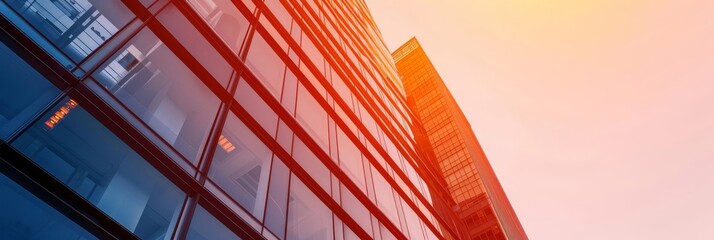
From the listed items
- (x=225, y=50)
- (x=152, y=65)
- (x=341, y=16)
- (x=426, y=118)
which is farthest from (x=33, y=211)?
(x=426, y=118)

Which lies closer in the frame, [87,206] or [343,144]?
[87,206]

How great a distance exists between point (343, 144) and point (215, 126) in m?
7.75

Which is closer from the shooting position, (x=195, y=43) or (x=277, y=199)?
(x=277, y=199)

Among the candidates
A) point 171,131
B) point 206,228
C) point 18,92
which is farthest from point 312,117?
point 18,92

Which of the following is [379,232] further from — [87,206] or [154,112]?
[87,206]

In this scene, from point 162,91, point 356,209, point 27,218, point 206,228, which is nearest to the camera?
point 27,218

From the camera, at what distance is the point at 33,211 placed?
520 cm

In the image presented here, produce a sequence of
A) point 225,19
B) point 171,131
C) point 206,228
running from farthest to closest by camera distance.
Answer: point 225,19, point 171,131, point 206,228

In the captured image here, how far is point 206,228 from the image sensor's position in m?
7.36

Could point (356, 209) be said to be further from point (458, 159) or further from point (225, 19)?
point (458, 159)

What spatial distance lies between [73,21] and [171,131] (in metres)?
2.56

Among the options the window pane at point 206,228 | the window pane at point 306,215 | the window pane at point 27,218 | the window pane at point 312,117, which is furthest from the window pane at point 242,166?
the window pane at point 312,117

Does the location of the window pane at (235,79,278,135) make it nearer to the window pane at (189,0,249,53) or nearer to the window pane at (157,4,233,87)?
the window pane at (157,4,233,87)

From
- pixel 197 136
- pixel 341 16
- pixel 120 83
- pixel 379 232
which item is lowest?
pixel 379 232
